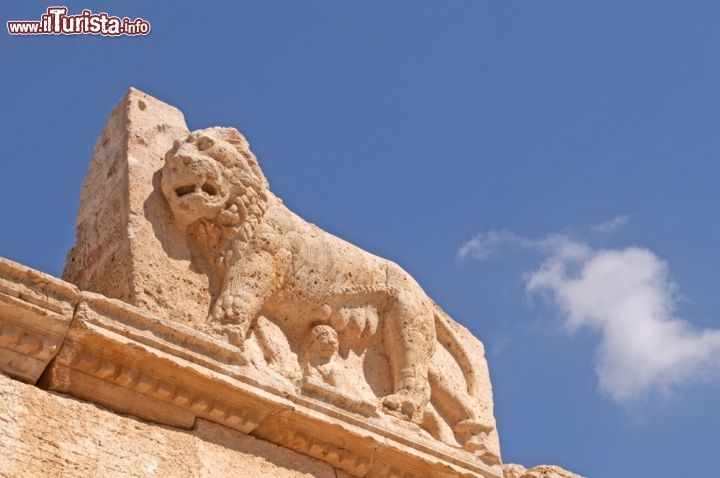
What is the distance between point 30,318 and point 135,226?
1073mm

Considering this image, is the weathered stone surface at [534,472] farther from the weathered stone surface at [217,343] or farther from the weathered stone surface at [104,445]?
the weathered stone surface at [104,445]

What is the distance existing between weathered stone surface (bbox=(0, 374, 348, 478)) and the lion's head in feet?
3.92

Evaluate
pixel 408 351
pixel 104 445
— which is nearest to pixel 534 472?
pixel 408 351

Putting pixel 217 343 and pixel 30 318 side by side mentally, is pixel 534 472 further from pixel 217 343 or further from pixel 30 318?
pixel 30 318

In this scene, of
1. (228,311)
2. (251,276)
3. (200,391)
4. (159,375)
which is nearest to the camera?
(159,375)

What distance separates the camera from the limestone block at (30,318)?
599cm

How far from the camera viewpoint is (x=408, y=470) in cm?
713

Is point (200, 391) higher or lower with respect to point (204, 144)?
lower

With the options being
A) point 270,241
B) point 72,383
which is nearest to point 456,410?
point 270,241

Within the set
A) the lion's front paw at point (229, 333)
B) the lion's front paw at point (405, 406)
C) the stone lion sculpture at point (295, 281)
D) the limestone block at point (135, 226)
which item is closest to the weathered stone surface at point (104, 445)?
the lion's front paw at point (229, 333)

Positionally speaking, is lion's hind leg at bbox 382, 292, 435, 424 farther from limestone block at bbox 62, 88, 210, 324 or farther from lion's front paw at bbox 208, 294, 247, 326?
limestone block at bbox 62, 88, 210, 324

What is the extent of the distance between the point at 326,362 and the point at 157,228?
3.81 ft

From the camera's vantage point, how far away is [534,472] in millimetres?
8195

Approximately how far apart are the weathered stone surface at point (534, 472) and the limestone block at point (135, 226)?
2.30 meters
